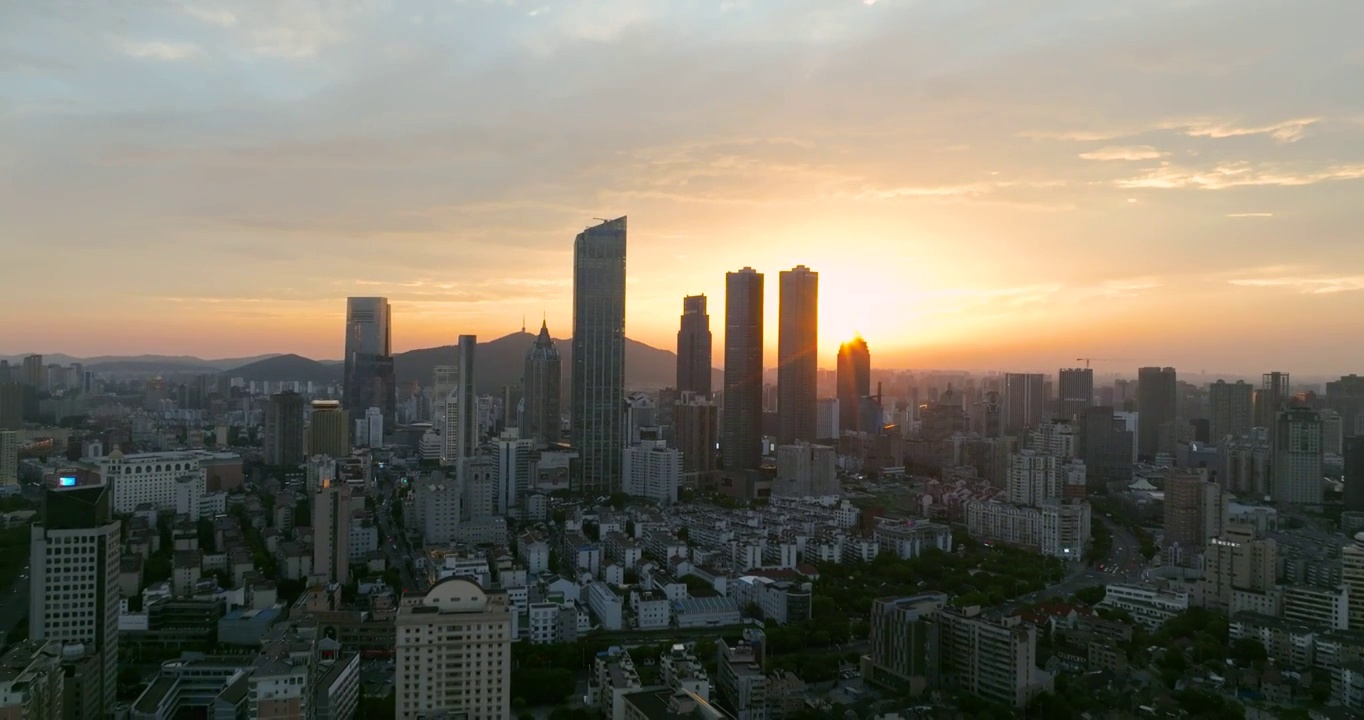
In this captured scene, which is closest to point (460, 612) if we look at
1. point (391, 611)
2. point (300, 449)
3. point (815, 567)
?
point (391, 611)

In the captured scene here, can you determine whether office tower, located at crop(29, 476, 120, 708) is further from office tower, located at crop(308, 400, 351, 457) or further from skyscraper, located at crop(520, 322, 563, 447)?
skyscraper, located at crop(520, 322, 563, 447)

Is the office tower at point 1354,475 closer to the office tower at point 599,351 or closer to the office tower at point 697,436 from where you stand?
the office tower at point 697,436

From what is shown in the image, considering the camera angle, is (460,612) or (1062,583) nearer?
(460,612)

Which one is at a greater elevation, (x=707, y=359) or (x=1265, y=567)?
(x=707, y=359)

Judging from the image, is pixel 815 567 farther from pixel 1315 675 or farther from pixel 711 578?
pixel 1315 675

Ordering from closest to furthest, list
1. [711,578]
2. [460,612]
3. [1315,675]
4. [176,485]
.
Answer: [460,612], [1315,675], [711,578], [176,485]

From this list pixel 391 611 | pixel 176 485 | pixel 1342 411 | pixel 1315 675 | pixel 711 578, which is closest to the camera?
pixel 1315 675

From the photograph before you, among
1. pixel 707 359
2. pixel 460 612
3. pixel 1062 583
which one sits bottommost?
pixel 1062 583
